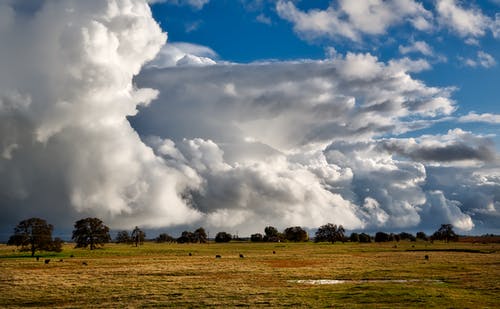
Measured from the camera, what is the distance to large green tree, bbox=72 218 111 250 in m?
162

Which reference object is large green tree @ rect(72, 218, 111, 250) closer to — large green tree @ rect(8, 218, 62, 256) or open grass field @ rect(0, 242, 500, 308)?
large green tree @ rect(8, 218, 62, 256)

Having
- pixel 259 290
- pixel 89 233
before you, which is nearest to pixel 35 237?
pixel 89 233

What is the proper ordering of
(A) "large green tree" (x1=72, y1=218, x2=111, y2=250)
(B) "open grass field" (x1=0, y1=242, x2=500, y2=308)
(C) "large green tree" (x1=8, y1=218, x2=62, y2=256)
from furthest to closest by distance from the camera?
(A) "large green tree" (x1=72, y1=218, x2=111, y2=250), (C) "large green tree" (x1=8, y1=218, x2=62, y2=256), (B) "open grass field" (x1=0, y1=242, x2=500, y2=308)

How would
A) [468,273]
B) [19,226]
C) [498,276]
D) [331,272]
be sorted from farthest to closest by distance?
[19,226] < [331,272] < [468,273] < [498,276]

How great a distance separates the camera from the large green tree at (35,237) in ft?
394

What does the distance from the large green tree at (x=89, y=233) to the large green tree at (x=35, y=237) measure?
3730 centimetres

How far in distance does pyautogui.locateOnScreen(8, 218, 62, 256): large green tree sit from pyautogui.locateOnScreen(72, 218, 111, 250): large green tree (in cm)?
3730

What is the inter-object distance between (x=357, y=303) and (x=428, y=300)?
5863 mm

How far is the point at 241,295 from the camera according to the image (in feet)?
133

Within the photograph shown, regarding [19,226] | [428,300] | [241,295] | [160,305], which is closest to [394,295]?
[428,300]

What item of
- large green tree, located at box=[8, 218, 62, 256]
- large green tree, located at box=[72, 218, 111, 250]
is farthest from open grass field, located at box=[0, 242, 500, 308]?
large green tree, located at box=[72, 218, 111, 250]

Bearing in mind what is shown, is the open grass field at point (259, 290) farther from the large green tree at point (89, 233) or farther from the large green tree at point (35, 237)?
the large green tree at point (89, 233)

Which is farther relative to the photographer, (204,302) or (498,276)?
(498,276)

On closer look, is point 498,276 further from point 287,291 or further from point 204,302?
point 204,302
